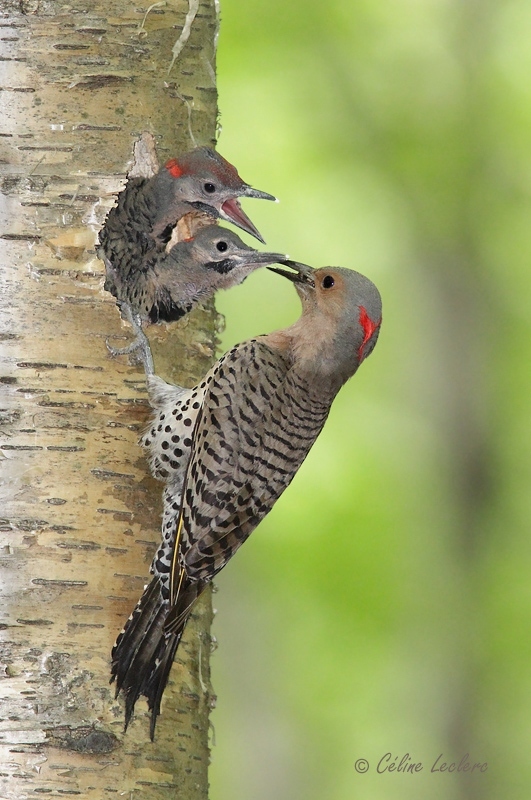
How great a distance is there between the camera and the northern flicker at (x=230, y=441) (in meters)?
2.92

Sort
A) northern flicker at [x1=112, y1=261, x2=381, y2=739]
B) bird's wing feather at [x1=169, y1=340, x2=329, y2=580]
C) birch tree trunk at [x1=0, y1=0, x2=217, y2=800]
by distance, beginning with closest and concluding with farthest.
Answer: birch tree trunk at [x1=0, y1=0, x2=217, y2=800] → northern flicker at [x1=112, y1=261, x2=381, y2=739] → bird's wing feather at [x1=169, y1=340, x2=329, y2=580]

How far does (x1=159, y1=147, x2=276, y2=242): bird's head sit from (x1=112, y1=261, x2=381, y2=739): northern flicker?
0.26 meters

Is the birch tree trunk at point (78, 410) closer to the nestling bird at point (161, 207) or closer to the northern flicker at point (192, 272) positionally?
the nestling bird at point (161, 207)

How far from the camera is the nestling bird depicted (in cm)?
336

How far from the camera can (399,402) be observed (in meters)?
8.23

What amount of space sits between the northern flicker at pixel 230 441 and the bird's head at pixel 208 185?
257 mm

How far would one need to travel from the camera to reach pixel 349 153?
25.0ft

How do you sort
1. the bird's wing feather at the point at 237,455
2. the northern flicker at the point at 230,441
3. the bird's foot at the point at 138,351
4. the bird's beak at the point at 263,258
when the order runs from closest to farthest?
the northern flicker at the point at 230,441, the bird's foot at the point at 138,351, the bird's wing feather at the point at 237,455, the bird's beak at the point at 263,258

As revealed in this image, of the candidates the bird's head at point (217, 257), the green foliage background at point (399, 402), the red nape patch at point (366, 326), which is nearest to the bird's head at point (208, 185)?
the bird's head at point (217, 257)

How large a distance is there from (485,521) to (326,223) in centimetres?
265

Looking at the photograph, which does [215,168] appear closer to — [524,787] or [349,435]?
[349,435]

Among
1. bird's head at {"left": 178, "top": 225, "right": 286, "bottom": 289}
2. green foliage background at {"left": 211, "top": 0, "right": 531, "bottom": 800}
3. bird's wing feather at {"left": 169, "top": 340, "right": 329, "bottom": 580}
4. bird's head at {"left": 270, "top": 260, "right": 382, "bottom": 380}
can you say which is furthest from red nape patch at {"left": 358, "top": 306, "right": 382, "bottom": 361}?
green foliage background at {"left": 211, "top": 0, "right": 531, "bottom": 800}

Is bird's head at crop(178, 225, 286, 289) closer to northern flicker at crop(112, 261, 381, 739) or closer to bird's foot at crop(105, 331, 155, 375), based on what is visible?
northern flicker at crop(112, 261, 381, 739)

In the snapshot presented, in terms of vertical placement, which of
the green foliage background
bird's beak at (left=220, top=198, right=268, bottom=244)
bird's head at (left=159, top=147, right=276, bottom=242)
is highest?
bird's head at (left=159, top=147, right=276, bottom=242)
